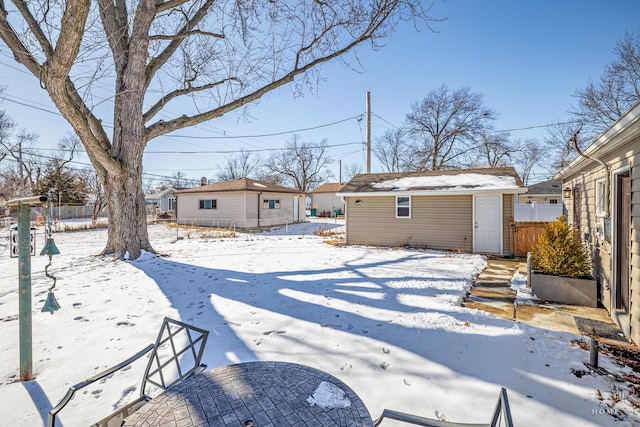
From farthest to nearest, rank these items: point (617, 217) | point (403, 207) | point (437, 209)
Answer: point (403, 207)
point (437, 209)
point (617, 217)

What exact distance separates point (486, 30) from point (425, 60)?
2042 millimetres

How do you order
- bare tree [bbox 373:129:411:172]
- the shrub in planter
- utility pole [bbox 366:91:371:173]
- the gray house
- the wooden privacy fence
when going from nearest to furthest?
the gray house < the shrub in planter < the wooden privacy fence < utility pole [bbox 366:91:371:173] < bare tree [bbox 373:129:411:172]

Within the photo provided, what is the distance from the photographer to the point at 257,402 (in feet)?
4.83

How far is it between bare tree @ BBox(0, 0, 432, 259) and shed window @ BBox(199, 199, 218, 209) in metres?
12.3

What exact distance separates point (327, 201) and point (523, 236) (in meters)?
24.7

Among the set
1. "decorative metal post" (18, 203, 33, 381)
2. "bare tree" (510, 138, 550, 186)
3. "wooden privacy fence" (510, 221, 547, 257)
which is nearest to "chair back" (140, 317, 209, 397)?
"decorative metal post" (18, 203, 33, 381)

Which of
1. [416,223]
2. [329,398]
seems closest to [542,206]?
[416,223]

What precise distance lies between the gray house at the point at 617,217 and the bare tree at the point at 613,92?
16196 millimetres

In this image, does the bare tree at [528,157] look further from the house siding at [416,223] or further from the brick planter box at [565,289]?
the brick planter box at [565,289]

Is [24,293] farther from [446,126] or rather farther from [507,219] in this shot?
[446,126]

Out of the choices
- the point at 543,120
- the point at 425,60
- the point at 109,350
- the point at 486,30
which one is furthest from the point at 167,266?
the point at 543,120

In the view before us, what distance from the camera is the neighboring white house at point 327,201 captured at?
1283 inches

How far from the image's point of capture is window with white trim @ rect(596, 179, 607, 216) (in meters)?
4.56

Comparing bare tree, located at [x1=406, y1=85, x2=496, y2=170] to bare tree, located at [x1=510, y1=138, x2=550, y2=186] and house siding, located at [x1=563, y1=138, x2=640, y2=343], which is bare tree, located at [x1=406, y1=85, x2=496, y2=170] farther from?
house siding, located at [x1=563, y1=138, x2=640, y2=343]
